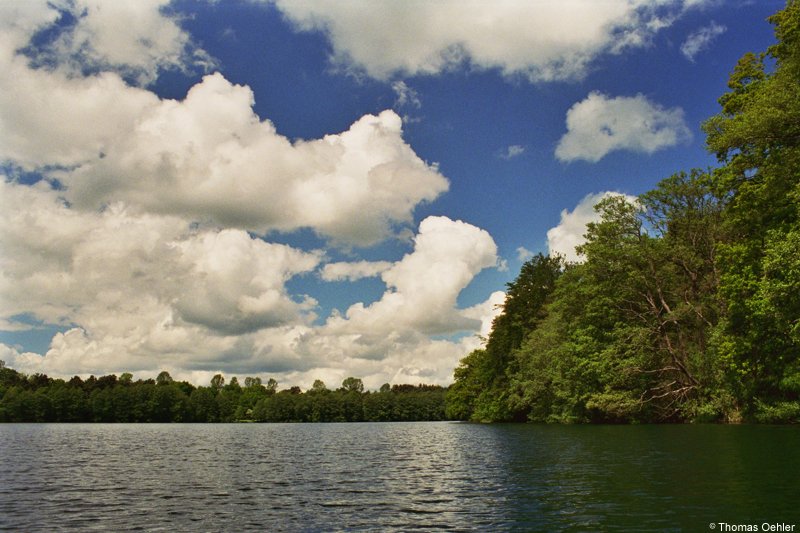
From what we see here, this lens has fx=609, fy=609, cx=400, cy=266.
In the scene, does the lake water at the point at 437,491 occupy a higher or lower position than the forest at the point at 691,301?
lower

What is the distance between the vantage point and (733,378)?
51844 mm

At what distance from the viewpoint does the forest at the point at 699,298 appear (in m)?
37.3

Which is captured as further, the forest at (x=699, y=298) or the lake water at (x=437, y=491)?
the forest at (x=699, y=298)

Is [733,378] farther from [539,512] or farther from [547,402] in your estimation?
[539,512]

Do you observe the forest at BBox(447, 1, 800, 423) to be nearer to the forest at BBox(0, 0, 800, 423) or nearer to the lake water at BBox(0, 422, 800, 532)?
the forest at BBox(0, 0, 800, 423)

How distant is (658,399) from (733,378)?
13857 millimetres

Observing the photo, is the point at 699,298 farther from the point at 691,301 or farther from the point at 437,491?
the point at 437,491

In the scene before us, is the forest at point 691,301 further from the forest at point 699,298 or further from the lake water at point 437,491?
the lake water at point 437,491

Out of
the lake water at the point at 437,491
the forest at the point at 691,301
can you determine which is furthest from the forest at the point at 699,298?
the lake water at the point at 437,491

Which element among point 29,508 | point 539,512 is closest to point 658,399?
point 539,512

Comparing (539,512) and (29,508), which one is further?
(29,508)

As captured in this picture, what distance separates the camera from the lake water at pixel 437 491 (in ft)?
52.1

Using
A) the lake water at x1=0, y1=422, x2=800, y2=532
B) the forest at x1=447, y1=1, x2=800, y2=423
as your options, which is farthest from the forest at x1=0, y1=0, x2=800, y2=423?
the lake water at x1=0, y1=422, x2=800, y2=532

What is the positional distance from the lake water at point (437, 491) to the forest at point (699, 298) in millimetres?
9867
